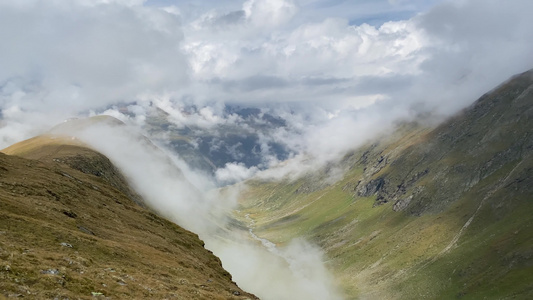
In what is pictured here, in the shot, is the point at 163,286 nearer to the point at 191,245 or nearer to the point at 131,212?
the point at 191,245

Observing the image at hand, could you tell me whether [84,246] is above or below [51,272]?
above

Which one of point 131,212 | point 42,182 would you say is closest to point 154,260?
point 42,182

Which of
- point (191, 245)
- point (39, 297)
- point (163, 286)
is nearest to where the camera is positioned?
point (39, 297)

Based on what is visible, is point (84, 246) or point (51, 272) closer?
point (51, 272)

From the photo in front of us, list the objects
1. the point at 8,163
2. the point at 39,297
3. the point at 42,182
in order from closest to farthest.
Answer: the point at 39,297 → the point at 42,182 → the point at 8,163

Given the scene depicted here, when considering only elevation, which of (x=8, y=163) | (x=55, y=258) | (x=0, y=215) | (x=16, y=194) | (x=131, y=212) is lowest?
(x=55, y=258)

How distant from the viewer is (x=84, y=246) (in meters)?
61.3

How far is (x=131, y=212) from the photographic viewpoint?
388 ft

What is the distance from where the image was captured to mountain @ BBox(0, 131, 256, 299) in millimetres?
41438

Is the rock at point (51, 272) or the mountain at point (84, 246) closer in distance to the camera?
the mountain at point (84, 246)

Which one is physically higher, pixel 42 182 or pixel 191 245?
pixel 42 182

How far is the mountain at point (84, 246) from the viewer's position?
41438mm

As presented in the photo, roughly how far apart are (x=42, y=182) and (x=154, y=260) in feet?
127

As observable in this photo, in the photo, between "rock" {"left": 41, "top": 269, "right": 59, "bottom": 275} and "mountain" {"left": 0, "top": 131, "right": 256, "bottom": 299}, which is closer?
"mountain" {"left": 0, "top": 131, "right": 256, "bottom": 299}
